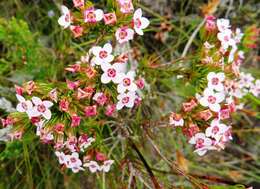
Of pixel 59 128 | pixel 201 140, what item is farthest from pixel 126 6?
pixel 201 140

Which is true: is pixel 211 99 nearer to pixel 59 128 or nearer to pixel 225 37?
pixel 225 37

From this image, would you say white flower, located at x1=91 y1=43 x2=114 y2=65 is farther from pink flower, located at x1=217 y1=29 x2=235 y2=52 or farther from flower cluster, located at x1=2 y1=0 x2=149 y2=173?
pink flower, located at x1=217 y1=29 x2=235 y2=52

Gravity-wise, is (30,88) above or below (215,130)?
above

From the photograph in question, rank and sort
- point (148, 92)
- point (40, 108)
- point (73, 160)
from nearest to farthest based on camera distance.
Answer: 1. point (40, 108)
2. point (73, 160)
3. point (148, 92)

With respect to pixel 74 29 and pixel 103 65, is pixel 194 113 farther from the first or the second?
pixel 74 29

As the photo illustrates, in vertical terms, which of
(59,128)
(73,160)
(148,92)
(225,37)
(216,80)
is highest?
(225,37)

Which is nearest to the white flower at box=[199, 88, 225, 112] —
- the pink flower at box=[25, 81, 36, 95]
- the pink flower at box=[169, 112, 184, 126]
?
the pink flower at box=[169, 112, 184, 126]
